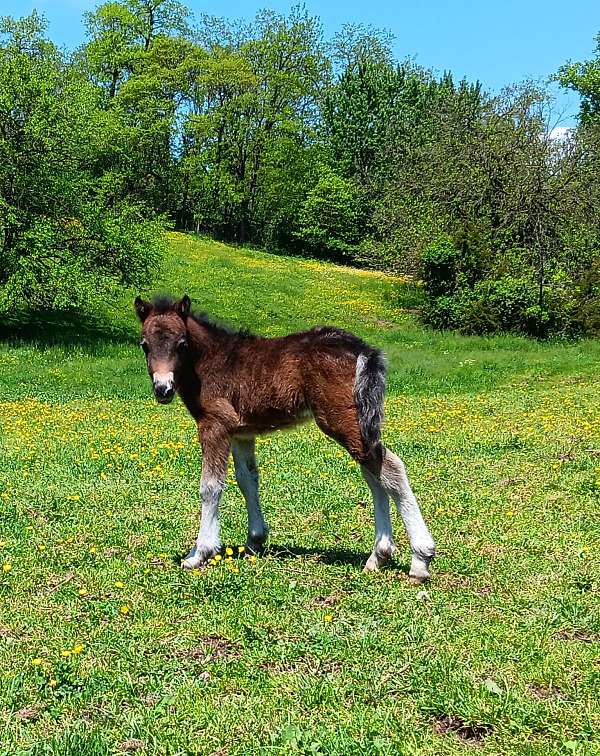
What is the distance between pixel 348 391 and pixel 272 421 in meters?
0.87

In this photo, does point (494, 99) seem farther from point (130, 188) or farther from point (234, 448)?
point (130, 188)

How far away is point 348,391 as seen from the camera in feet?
21.2

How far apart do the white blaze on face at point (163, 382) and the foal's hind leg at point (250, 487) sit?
123 centimetres

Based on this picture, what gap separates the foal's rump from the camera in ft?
21.0

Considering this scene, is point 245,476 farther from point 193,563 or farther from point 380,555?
point 380,555

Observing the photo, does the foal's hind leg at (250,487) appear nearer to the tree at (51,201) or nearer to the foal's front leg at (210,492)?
the foal's front leg at (210,492)

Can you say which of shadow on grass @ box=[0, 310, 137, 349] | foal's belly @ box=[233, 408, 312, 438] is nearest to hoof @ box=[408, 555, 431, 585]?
foal's belly @ box=[233, 408, 312, 438]

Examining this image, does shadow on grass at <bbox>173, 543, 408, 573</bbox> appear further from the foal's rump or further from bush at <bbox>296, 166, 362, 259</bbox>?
bush at <bbox>296, 166, 362, 259</bbox>

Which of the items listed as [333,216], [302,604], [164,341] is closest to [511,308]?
[164,341]

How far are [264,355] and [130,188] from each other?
54.8 m

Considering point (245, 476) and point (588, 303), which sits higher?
point (588, 303)

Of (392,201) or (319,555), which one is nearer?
(319,555)

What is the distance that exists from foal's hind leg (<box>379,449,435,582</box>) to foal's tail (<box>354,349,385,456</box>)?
20 cm

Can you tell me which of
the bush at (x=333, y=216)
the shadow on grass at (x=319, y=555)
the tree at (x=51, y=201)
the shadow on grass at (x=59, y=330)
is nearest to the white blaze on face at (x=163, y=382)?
the shadow on grass at (x=319, y=555)
